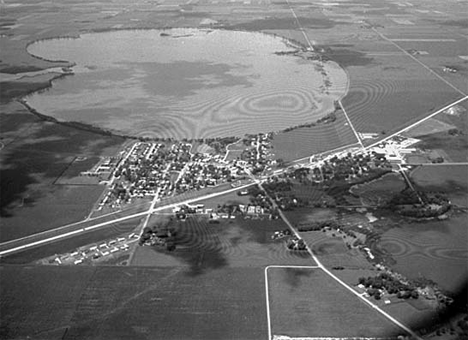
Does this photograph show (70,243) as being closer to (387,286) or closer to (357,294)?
(357,294)

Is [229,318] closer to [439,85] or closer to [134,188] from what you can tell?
[134,188]

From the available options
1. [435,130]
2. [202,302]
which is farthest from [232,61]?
[202,302]

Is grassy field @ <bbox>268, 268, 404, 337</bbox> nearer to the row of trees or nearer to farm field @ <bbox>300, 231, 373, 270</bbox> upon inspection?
the row of trees

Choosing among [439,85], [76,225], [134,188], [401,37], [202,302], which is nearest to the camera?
[202,302]

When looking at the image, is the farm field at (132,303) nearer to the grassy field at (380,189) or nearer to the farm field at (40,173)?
the farm field at (40,173)

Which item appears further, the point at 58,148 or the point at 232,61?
the point at 232,61

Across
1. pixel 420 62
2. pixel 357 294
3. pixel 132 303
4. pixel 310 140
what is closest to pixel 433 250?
pixel 357 294
